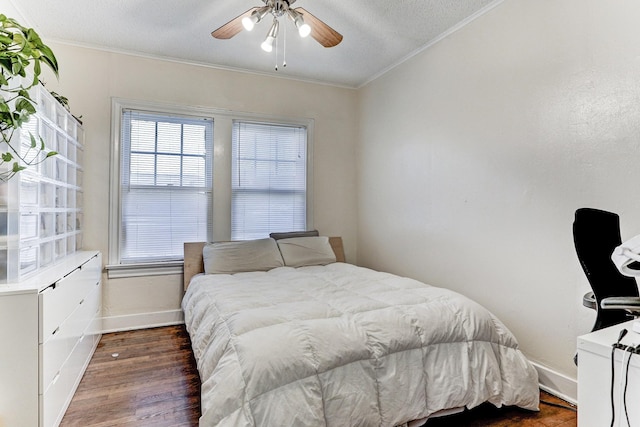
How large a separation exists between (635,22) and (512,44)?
719 millimetres

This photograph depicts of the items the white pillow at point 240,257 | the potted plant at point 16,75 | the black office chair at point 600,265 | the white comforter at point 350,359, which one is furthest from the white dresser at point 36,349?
the black office chair at point 600,265

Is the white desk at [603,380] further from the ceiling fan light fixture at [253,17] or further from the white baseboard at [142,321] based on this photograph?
the white baseboard at [142,321]

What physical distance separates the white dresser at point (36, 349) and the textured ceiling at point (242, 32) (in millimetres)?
1976

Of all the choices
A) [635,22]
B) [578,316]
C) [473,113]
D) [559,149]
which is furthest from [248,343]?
[635,22]

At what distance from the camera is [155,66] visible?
11.4ft

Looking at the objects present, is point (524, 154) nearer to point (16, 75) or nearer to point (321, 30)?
point (321, 30)

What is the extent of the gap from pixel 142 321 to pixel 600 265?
11.7ft

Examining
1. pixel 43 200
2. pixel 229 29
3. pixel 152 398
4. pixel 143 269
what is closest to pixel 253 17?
pixel 229 29

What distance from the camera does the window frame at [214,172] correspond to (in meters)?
3.32

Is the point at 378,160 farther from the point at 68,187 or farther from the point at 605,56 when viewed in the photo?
the point at 68,187

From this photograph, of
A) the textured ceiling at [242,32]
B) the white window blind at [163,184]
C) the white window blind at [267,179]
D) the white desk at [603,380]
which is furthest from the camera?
the white window blind at [267,179]

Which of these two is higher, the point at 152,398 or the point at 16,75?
the point at 16,75

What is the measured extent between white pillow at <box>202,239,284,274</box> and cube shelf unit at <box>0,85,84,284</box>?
3.54ft

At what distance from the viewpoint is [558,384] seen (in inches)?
85.7
